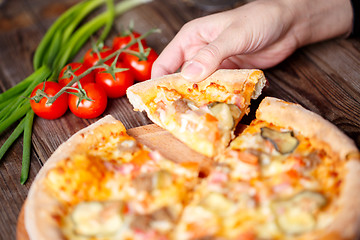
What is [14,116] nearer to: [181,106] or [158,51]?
[181,106]

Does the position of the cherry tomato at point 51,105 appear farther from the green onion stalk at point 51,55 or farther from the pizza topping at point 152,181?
the pizza topping at point 152,181

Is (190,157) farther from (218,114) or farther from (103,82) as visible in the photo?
(103,82)

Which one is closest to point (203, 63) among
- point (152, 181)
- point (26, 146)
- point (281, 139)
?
point (281, 139)

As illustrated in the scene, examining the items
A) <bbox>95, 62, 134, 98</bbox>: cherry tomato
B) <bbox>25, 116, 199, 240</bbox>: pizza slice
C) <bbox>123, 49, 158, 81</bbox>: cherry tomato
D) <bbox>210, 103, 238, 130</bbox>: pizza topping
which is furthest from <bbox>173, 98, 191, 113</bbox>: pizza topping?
<bbox>123, 49, 158, 81</bbox>: cherry tomato

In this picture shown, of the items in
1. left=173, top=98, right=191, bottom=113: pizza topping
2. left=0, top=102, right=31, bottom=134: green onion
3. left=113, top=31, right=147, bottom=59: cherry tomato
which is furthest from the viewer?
left=113, top=31, right=147, bottom=59: cherry tomato

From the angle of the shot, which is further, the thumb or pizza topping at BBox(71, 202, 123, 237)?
the thumb

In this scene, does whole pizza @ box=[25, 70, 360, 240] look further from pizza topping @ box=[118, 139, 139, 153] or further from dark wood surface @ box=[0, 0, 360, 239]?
dark wood surface @ box=[0, 0, 360, 239]
